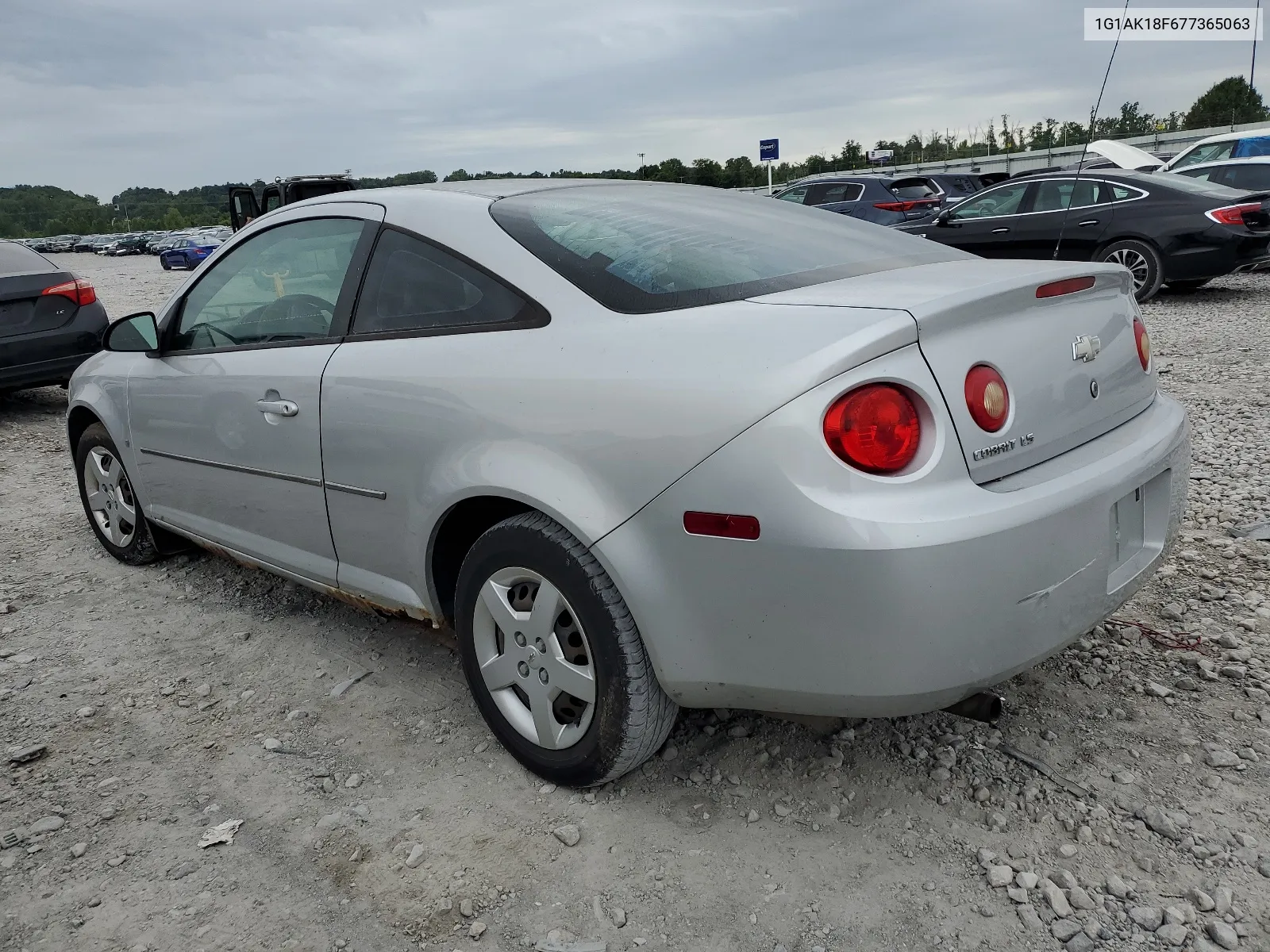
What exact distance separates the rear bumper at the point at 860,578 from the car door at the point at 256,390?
1272 mm

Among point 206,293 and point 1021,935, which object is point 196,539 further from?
point 1021,935

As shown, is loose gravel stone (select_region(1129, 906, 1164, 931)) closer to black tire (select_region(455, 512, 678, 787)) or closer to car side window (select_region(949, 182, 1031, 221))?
black tire (select_region(455, 512, 678, 787))

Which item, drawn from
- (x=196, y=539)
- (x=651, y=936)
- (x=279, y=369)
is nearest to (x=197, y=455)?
(x=196, y=539)

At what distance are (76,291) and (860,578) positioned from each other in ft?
26.6

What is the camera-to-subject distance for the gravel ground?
204 cm

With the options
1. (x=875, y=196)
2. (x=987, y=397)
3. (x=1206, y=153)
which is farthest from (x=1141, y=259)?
(x=987, y=397)

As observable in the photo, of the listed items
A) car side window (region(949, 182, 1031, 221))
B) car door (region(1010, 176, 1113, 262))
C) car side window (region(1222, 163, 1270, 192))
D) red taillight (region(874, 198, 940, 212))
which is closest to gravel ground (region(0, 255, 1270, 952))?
car door (region(1010, 176, 1113, 262))

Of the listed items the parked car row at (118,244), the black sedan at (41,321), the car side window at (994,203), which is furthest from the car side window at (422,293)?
the parked car row at (118,244)

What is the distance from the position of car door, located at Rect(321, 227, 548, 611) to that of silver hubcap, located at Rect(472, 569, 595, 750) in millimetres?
272

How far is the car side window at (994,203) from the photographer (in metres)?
11.1

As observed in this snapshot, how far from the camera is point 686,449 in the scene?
Answer: 6.59ft

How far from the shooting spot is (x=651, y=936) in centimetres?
201

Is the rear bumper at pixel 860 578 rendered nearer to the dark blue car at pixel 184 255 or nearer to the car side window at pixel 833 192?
the car side window at pixel 833 192

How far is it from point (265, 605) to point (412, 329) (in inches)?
66.8
